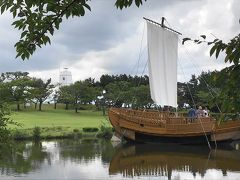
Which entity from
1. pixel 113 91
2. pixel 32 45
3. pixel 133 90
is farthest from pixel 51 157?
pixel 113 91

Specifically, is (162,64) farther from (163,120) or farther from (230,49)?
(230,49)

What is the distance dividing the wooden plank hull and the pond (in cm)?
289

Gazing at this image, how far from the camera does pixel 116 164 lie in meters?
21.8

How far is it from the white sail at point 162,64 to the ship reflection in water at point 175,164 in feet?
31.9

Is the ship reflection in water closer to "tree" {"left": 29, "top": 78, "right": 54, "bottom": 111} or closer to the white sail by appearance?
the white sail

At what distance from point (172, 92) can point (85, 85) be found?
4124 centimetres

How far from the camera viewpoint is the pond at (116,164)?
Result: 716 inches

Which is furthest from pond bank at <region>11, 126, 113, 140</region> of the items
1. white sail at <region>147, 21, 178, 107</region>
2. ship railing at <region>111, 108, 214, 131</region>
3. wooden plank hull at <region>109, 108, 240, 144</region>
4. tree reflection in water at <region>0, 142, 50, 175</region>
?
tree reflection in water at <region>0, 142, 50, 175</region>

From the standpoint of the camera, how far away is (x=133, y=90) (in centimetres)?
6675

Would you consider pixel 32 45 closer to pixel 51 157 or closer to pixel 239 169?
pixel 239 169

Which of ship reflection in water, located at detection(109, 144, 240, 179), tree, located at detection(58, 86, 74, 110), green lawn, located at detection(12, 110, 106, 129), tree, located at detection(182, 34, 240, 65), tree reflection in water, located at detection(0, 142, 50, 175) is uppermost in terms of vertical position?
tree, located at detection(58, 86, 74, 110)

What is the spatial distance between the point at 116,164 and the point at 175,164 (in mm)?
2797

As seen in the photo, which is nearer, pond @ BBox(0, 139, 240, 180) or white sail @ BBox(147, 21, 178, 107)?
pond @ BBox(0, 139, 240, 180)

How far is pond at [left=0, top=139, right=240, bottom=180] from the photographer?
59.7 feet
